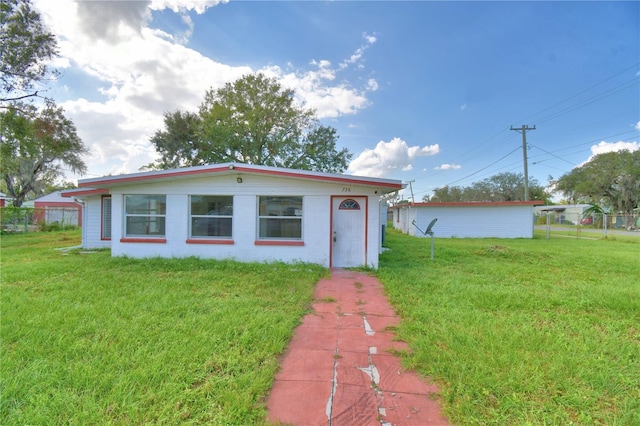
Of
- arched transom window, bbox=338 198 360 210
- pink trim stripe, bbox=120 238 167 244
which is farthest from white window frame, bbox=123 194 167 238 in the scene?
arched transom window, bbox=338 198 360 210

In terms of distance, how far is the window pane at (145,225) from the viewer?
26.0 ft

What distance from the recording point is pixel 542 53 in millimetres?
10695

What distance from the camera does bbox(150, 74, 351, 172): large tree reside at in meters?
20.2

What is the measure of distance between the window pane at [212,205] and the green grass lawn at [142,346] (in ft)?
8.17

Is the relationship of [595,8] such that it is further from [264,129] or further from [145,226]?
[264,129]

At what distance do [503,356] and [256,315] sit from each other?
2929 millimetres

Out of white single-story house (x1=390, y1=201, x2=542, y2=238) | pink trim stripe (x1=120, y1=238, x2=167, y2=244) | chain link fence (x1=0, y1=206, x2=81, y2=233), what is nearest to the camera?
pink trim stripe (x1=120, y1=238, x2=167, y2=244)

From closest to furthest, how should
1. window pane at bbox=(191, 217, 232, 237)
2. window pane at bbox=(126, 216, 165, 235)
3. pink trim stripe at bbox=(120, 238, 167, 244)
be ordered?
window pane at bbox=(191, 217, 232, 237)
pink trim stripe at bbox=(120, 238, 167, 244)
window pane at bbox=(126, 216, 165, 235)

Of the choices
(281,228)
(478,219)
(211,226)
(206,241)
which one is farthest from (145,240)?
(478,219)

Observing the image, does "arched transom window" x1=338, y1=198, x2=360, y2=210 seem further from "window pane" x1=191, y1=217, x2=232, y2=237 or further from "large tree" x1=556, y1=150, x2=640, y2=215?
"large tree" x1=556, y1=150, x2=640, y2=215

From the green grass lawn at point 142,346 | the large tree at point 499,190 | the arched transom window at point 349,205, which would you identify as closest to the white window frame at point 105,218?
the green grass lawn at point 142,346

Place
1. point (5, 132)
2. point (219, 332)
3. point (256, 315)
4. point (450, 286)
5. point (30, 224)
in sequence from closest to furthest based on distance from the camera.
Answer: point (219, 332), point (256, 315), point (450, 286), point (5, 132), point (30, 224)

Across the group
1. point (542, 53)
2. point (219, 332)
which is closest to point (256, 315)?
point (219, 332)

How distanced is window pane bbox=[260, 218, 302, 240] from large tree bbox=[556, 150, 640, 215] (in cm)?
3826
